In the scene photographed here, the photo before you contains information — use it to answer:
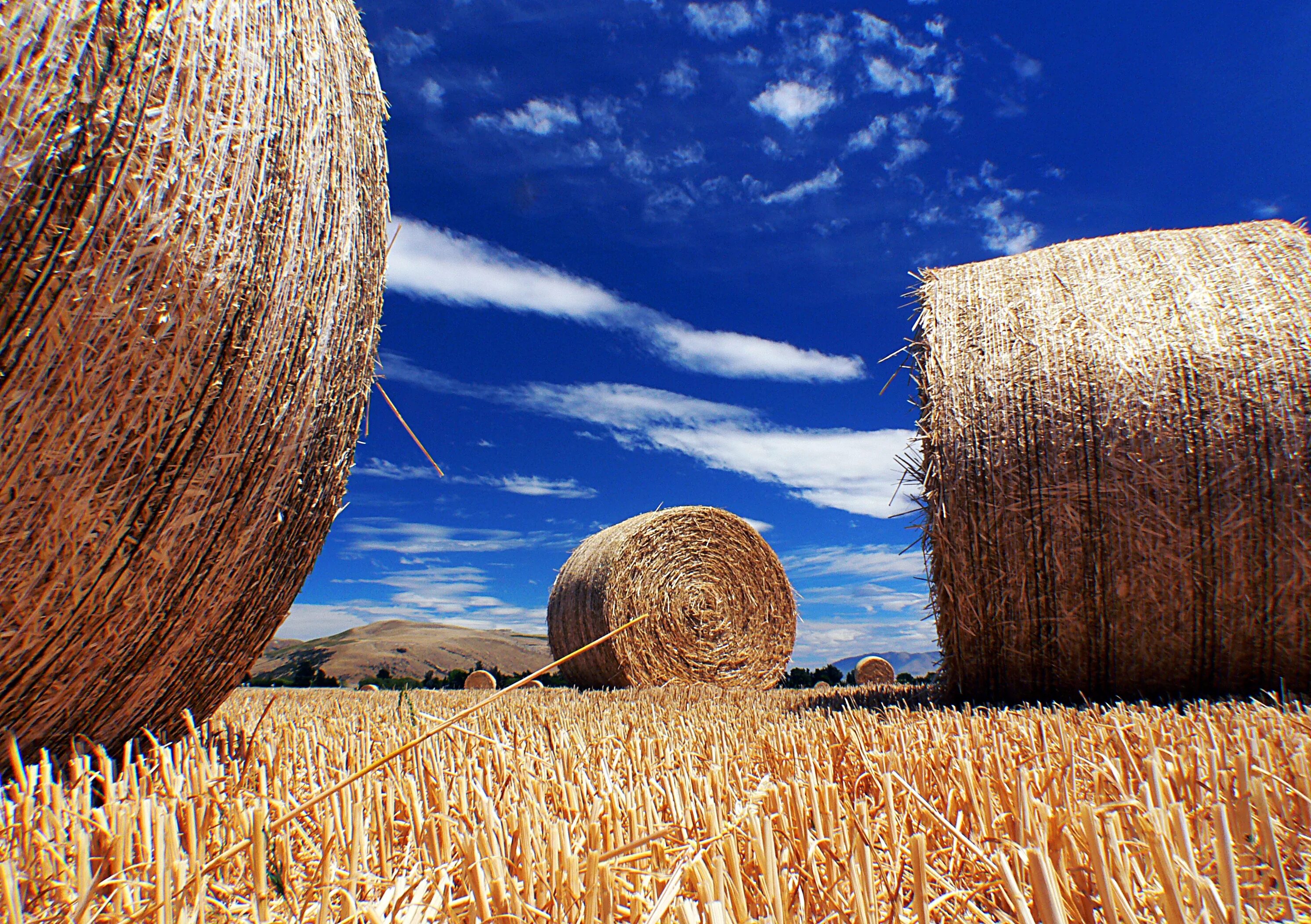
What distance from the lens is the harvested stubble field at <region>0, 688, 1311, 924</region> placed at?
37.1 inches

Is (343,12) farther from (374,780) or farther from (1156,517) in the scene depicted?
(1156,517)

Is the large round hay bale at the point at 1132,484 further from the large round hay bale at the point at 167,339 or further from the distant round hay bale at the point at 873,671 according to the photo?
the distant round hay bale at the point at 873,671

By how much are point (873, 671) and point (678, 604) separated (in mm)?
2405

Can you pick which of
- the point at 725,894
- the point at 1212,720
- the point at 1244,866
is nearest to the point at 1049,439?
the point at 1212,720

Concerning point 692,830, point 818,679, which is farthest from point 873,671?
point 692,830

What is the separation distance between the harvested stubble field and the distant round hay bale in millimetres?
5517

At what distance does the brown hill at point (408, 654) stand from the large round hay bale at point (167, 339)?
Answer: 9.14 m

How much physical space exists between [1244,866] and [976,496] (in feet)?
7.90

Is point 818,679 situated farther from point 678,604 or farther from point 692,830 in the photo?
point 692,830

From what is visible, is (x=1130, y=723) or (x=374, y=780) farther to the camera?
(x=1130, y=723)

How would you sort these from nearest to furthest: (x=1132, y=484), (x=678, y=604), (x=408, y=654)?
(x=1132, y=484), (x=678, y=604), (x=408, y=654)

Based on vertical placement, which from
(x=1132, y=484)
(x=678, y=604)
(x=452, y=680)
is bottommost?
(x=452, y=680)

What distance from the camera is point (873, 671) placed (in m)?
7.60

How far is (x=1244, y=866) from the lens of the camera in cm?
110
